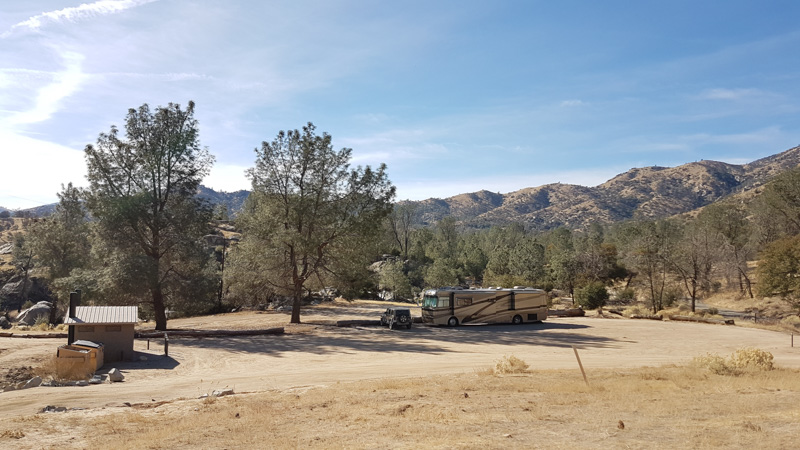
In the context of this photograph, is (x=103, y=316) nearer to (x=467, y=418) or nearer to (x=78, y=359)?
(x=78, y=359)

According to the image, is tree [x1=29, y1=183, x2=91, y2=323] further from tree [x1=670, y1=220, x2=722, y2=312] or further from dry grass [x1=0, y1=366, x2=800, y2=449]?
tree [x1=670, y1=220, x2=722, y2=312]

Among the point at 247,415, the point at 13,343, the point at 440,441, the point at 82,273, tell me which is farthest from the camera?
the point at 82,273

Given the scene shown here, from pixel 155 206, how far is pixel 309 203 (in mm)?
10753

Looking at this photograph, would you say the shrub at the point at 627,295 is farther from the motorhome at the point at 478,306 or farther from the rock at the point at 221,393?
the rock at the point at 221,393

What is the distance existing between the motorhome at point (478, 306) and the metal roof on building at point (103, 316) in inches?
839

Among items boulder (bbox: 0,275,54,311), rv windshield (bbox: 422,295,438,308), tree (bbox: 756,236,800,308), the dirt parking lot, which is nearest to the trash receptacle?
the dirt parking lot

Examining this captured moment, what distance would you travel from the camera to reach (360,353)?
90.4ft

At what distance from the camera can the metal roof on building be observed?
24.4 metres

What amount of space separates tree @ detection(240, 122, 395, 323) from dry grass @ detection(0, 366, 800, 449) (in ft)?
68.9

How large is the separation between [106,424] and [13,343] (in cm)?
2083

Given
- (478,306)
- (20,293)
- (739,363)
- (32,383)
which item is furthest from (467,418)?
(20,293)

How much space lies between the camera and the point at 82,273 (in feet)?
112

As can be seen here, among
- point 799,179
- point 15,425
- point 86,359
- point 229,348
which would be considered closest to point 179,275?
point 229,348

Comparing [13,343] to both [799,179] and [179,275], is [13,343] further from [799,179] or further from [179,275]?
[799,179]
